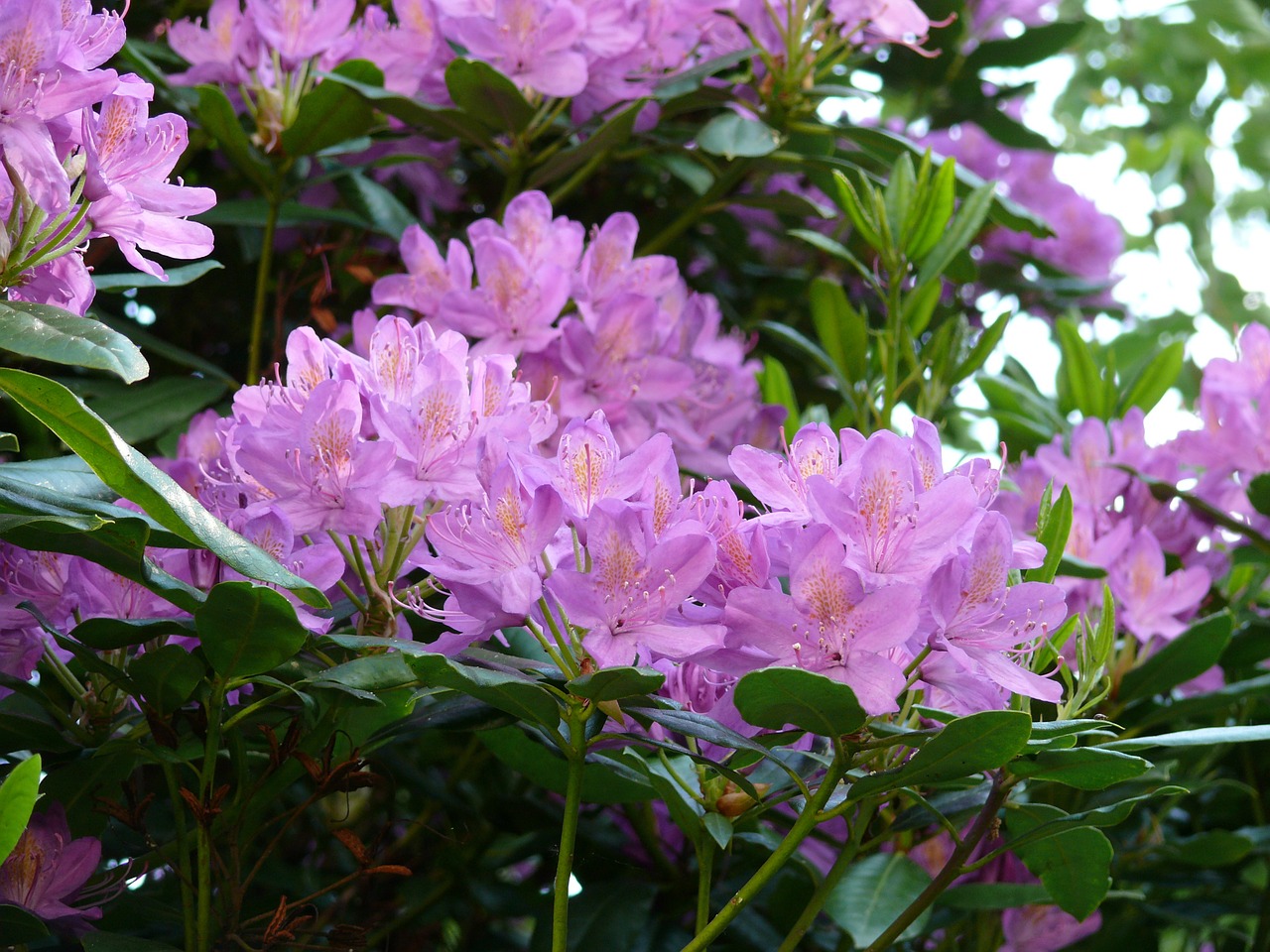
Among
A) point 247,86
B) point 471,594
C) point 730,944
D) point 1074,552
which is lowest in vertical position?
point 730,944

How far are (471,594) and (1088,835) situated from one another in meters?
0.52

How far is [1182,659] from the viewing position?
1220 mm

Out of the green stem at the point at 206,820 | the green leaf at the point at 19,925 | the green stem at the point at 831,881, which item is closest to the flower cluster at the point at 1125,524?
the green stem at the point at 831,881

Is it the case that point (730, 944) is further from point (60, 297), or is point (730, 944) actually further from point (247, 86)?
point (247, 86)

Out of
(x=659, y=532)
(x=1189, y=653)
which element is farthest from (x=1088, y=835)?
(x=659, y=532)

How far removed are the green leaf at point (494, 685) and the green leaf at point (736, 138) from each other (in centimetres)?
74

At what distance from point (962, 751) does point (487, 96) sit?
2.80 ft

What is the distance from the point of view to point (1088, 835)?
0.99 meters

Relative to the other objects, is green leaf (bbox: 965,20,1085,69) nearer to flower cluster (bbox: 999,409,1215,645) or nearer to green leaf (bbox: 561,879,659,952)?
flower cluster (bbox: 999,409,1215,645)

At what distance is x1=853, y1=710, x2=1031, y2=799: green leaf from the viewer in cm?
76

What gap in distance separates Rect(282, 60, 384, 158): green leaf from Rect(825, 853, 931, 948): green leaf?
0.89m

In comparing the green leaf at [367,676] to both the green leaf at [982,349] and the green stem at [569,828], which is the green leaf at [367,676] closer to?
the green stem at [569,828]

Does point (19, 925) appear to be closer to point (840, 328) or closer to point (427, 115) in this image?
point (427, 115)

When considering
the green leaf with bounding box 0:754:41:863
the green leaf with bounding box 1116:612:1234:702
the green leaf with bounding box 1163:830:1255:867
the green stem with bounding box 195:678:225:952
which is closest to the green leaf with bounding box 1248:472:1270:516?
the green leaf with bounding box 1116:612:1234:702
